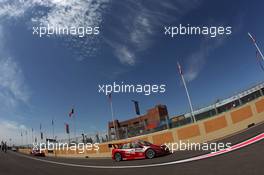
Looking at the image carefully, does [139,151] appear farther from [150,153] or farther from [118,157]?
[118,157]

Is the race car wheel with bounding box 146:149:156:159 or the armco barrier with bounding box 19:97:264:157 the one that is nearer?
the race car wheel with bounding box 146:149:156:159

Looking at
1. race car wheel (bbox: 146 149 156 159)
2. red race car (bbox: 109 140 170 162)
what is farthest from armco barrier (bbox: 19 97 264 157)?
race car wheel (bbox: 146 149 156 159)

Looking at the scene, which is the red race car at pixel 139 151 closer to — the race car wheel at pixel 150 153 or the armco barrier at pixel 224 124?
the race car wheel at pixel 150 153

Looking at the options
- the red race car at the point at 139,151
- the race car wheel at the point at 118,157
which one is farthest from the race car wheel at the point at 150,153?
the race car wheel at the point at 118,157

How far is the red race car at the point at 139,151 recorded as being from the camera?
13719 millimetres

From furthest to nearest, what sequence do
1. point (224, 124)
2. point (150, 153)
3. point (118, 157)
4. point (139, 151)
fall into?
point (224, 124) → point (118, 157) → point (139, 151) → point (150, 153)

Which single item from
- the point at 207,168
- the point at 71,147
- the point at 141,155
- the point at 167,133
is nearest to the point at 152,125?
the point at 167,133

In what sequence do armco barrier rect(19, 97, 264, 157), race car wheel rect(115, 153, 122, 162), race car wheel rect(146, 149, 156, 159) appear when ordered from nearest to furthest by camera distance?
1. race car wheel rect(146, 149, 156, 159)
2. race car wheel rect(115, 153, 122, 162)
3. armco barrier rect(19, 97, 264, 157)

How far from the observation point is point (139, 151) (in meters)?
14.5

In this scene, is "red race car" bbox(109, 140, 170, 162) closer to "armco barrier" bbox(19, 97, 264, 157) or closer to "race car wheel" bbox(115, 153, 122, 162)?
"race car wheel" bbox(115, 153, 122, 162)

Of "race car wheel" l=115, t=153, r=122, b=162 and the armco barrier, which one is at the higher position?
the armco barrier

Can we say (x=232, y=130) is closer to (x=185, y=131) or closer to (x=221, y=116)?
(x=221, y=116)

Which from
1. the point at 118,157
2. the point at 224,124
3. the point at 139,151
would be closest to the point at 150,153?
the point at 139,151

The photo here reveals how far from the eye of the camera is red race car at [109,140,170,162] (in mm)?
13719
